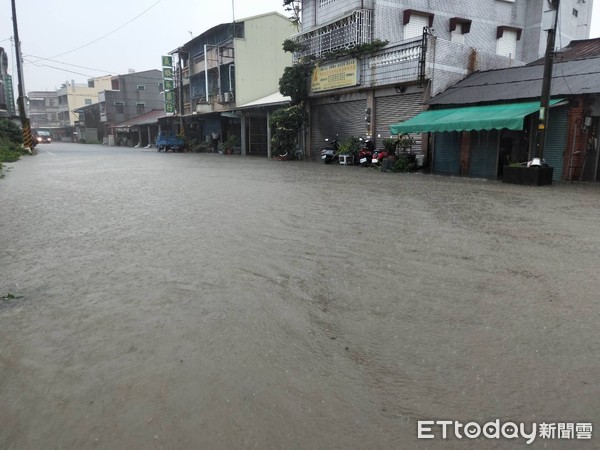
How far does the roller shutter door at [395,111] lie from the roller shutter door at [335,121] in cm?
121

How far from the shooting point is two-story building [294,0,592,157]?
59.3ft

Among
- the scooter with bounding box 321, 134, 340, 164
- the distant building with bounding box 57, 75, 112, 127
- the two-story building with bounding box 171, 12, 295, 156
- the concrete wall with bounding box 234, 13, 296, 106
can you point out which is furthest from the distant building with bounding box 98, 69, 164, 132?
the scooter with bounding box 321, 134, 340, 164

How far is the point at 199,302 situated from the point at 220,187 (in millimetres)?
8402

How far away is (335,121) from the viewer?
917 inches

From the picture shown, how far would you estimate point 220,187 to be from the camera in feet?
40.0

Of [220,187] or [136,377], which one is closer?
[136,377]

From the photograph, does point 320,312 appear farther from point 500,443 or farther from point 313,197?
point 313,197

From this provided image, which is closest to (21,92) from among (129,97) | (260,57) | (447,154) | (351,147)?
(260,57)

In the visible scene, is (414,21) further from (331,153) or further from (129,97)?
(129,97)

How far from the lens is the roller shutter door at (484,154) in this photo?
15867 mm

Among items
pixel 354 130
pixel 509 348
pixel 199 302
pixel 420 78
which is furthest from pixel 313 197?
pixel 354 130

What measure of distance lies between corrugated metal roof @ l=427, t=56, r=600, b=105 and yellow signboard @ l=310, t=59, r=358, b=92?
190 inches

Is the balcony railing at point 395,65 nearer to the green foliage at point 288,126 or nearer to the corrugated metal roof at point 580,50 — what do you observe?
the green foliage at point 288,126

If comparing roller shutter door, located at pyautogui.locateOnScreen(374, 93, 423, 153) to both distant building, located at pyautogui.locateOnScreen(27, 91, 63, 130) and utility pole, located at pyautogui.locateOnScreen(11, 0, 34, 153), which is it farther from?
distant building, located at pyautogui.locateOnScreen(27, 91, 63, 130)
